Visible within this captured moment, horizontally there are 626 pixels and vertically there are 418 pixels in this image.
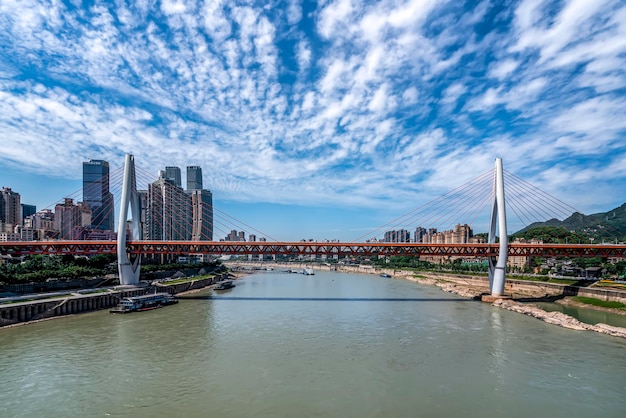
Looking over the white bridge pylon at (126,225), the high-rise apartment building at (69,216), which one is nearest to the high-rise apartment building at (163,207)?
the high-rise apartment building at (69,216)

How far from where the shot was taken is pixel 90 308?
27.7 m

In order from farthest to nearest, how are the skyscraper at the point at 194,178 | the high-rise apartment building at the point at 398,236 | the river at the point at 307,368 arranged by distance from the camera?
the skyscraper at the point at 194,178 < the high-rise apartment building at the point at 398,236 < the river at the point at 307,368

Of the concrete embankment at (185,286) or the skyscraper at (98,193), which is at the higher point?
the skyscraper at (98,193)

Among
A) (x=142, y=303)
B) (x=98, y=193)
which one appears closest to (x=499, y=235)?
(x=142, y=303)

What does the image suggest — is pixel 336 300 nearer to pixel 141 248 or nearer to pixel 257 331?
pixel 257 331

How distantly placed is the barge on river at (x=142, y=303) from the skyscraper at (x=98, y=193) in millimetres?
96880

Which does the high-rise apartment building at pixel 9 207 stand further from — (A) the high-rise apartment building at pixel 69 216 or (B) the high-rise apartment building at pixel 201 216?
(B) the high-rise apartment building at pixel 201 216

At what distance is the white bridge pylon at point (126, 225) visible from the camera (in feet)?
106

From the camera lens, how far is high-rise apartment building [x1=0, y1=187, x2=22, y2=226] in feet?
368

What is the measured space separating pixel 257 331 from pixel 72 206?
9244 cm

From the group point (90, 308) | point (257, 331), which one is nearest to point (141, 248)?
point (90, 308)

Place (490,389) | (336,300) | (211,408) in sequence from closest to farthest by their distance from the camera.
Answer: (211,408)
(490,389)
(336,300)

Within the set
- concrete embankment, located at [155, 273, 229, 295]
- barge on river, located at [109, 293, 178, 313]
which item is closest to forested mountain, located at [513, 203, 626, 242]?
A: concrete embankment, located at [155, 273, 229, 295]

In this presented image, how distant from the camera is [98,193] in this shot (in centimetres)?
14288
